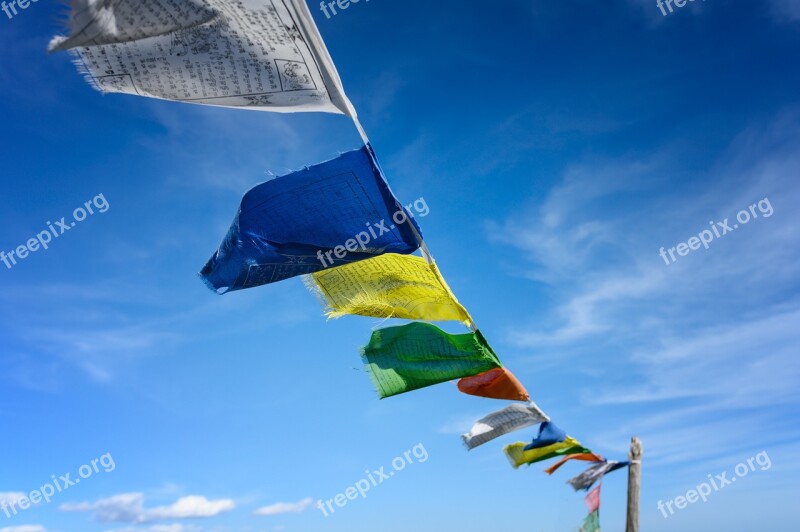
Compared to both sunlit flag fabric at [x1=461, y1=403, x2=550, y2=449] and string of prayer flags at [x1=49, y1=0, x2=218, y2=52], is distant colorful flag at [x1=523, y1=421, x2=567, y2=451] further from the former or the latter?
string of prayer flags at [x1=49, y1=0, x2=218, y2=52]

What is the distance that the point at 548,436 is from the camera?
625 centimetres

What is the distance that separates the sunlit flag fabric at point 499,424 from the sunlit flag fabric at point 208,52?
4.27 m

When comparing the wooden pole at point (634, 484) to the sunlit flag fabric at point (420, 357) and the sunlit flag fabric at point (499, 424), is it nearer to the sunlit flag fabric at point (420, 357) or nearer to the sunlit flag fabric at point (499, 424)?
the sunlit flag fabric at point (499, 424)

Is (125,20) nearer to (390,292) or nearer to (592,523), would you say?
(390,292)

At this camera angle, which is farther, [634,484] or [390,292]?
[634,484]

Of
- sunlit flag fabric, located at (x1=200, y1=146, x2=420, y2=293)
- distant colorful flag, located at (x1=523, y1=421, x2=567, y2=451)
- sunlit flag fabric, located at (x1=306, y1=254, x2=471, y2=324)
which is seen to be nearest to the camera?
sunlit flag fabric, located at (x1=200, y1=146, x2=420, y2=293)

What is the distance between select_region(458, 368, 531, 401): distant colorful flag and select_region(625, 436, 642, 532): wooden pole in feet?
5.32

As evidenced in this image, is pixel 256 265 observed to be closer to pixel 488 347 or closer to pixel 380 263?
pixel 380 263

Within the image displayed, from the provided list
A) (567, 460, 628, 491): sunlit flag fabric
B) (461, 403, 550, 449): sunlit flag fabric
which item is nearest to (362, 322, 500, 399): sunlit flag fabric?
(461, 403, 550, 449): sunlit flag fabric

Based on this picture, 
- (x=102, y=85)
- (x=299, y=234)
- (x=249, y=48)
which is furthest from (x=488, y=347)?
(x=102, y=85)

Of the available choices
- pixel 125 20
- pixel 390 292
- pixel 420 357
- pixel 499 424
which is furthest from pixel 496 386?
pixel 125 20

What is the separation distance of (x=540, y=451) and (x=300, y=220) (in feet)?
14.2

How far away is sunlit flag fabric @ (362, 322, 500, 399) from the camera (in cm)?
546

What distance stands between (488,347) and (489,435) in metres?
1.68
